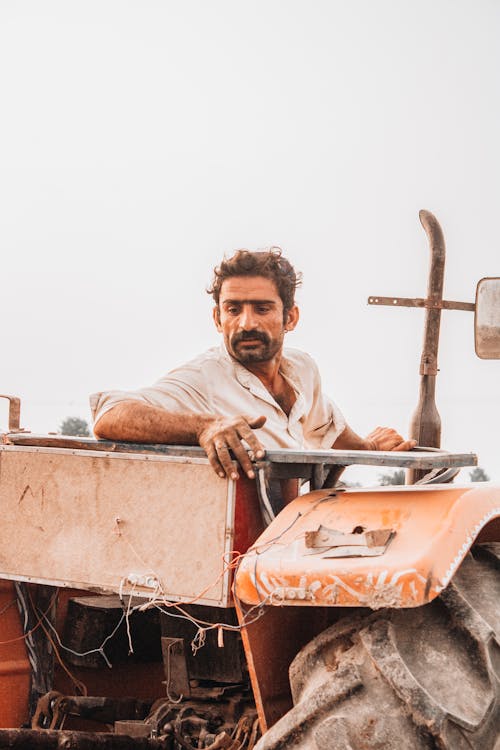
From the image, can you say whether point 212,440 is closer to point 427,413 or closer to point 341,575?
point 341,575

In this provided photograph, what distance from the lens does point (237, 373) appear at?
156 inches

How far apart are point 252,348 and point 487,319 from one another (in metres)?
0.91

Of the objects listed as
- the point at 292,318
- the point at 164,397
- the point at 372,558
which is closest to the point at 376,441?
the point at 292,318

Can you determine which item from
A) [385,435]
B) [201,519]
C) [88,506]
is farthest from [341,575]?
[385,435]

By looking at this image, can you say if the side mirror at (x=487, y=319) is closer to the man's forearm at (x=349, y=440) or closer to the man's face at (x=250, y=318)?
the man's face at (x=250, y=318)

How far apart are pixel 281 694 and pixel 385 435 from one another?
174 cm

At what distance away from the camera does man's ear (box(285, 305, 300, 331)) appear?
438 cm

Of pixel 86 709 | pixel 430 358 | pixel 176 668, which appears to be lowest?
pixel 86 709

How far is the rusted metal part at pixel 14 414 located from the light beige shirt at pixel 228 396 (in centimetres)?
39

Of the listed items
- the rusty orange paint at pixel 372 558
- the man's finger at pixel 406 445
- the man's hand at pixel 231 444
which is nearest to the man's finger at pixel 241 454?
the man's hand at pixel 231 444

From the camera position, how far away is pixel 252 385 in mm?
3965

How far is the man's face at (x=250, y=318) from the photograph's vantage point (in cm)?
401

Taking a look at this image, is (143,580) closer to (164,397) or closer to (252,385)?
(164,397)

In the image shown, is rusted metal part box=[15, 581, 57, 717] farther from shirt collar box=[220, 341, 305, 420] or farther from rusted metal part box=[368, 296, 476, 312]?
rusted metal part box=[368, 296, 476, 312]
